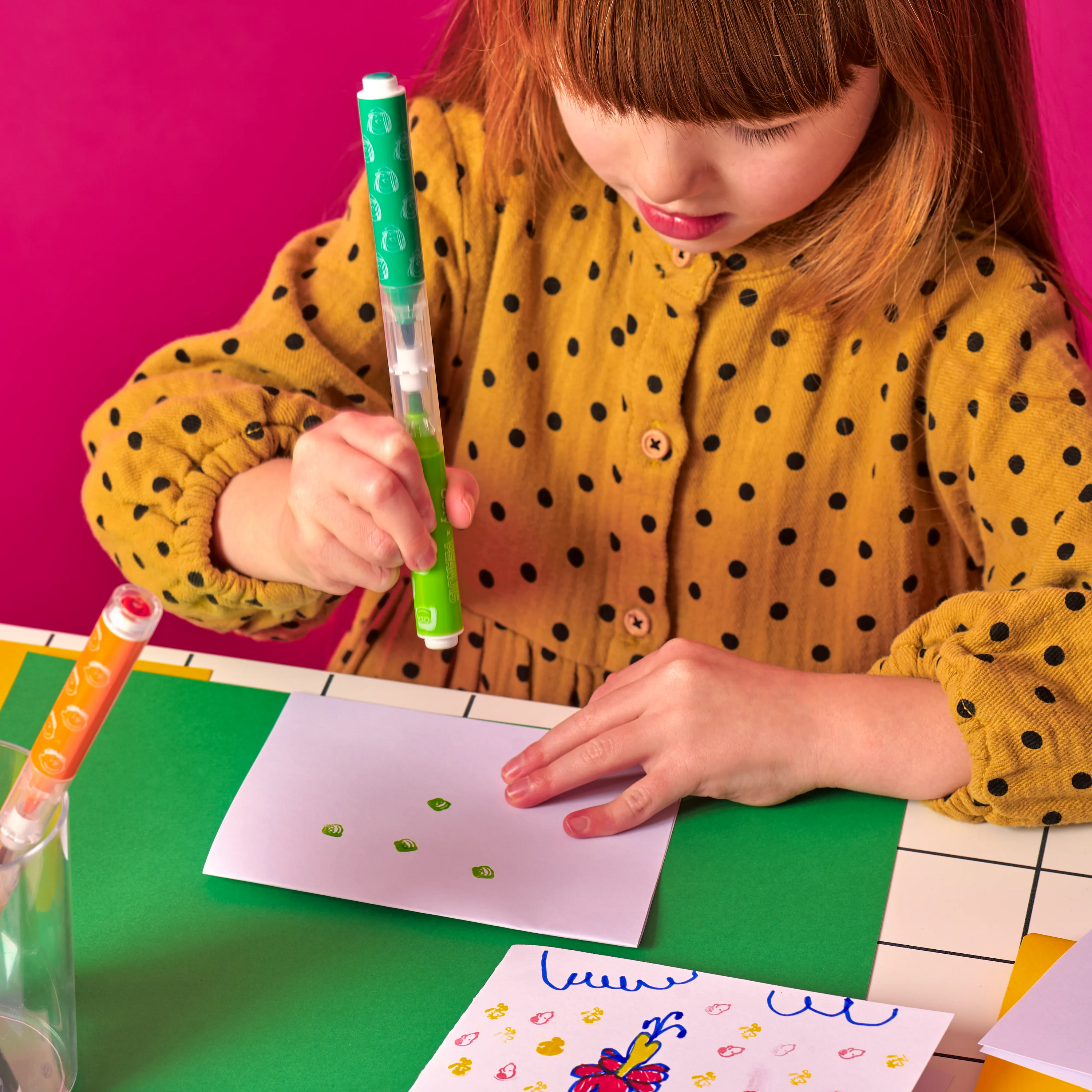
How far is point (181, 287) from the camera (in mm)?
1284

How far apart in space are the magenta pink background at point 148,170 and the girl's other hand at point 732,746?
724 mm

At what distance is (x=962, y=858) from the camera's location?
0.62 meters

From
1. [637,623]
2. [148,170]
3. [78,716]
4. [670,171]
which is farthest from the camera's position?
[148,170]

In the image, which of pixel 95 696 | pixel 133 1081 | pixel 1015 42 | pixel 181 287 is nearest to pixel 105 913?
pixel 133 1081

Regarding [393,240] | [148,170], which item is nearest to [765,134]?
[393,240]

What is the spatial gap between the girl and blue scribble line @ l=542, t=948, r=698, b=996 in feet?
0.31

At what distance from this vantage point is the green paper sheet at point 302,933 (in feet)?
1.69

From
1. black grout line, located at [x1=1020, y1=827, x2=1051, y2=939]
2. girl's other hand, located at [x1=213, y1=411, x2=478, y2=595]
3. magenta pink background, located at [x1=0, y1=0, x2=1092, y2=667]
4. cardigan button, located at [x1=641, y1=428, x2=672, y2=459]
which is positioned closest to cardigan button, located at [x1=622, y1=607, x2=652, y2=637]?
cardigan button, located at [x1=641, y1=428, x2=672, y2=459]

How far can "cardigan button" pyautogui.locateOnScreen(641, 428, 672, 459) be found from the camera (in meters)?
0.85

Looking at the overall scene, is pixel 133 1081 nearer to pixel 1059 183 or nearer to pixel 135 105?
pixel 135 105

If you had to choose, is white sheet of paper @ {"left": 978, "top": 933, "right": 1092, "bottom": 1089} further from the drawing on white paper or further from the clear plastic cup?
the clear plastic cup

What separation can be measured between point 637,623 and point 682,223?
0.29 m

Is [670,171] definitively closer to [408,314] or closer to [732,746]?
[408,314]

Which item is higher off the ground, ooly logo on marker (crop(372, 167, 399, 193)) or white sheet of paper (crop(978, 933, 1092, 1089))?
ooly logo on marker (crop(372, 167, 399, 193))
